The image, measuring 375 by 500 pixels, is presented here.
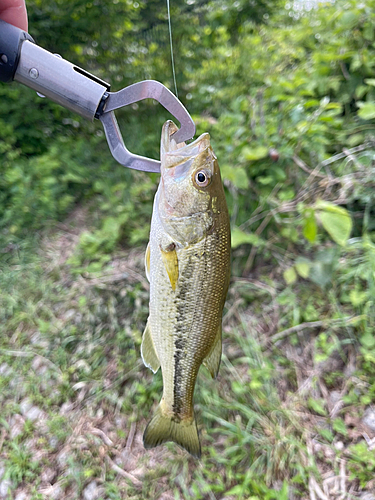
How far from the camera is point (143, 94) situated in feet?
3.87

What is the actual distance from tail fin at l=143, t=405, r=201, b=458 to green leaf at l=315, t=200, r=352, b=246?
1.36 m

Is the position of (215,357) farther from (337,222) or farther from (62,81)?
(62,81)

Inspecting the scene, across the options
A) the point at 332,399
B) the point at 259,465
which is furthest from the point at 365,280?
the point at 259,465

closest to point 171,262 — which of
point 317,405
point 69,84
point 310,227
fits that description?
point 69,84

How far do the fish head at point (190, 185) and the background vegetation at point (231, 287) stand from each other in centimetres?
102

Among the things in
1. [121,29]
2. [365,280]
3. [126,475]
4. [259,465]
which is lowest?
[126,475]

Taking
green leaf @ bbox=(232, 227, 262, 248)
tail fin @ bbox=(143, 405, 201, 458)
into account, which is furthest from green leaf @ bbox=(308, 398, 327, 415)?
green leaf @ bbox=(232, 227, 262, 248)

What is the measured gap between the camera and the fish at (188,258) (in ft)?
4.34

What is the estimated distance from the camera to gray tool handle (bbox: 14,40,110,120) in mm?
1157

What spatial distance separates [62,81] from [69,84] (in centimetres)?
3

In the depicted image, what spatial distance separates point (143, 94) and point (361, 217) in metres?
2.01

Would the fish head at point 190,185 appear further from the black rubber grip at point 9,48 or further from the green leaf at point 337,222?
the green leaf at point 337,222

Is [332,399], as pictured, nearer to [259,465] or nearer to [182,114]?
[259,465]

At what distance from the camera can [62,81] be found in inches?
45.8
